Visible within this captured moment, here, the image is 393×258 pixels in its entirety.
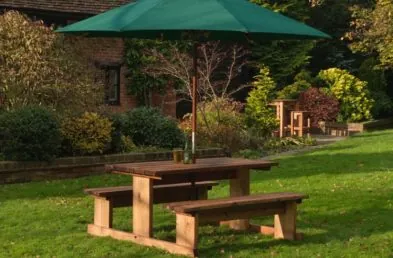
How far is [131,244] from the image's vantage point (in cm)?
772

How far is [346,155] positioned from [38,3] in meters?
10.4

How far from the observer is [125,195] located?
337 inches

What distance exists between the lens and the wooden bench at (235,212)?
721cm

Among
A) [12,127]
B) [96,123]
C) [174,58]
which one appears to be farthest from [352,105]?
[12,127]

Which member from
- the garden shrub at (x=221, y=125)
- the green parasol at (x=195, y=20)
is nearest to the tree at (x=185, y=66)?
the garden shrub at (x=221, y=125)

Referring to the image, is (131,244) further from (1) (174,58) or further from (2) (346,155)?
(1) (174,58)

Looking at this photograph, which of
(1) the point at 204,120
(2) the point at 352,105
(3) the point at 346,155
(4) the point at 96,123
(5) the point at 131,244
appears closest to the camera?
(5) the point at 131,244

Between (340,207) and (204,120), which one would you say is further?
(204,120)

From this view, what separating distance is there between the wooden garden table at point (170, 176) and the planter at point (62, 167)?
498 centimetres

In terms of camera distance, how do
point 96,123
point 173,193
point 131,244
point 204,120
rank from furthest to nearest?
point 204,120
point 96,123
point 173,193
point 131,244

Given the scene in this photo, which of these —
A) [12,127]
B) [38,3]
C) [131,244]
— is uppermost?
[38,3]

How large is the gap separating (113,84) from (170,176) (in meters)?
16.3

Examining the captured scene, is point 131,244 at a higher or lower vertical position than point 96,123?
lower

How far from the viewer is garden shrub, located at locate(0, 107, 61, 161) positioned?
43.1 feet
